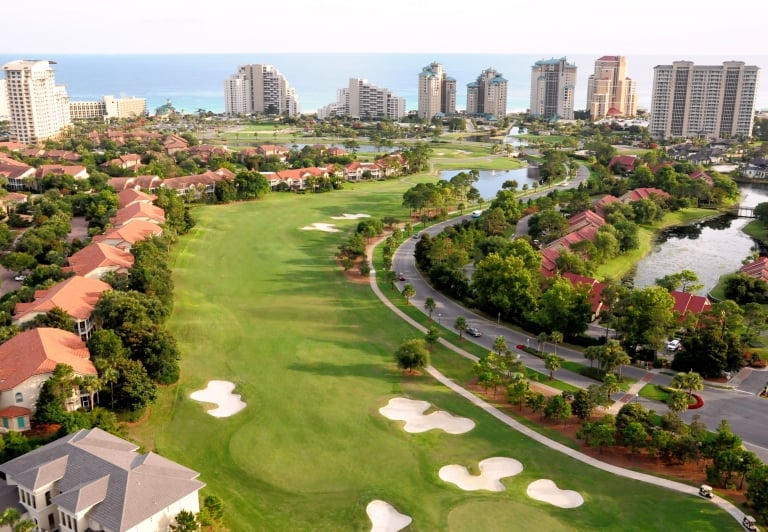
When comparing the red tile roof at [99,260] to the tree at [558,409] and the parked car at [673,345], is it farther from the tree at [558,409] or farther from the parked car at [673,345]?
the parked car at [673,345]

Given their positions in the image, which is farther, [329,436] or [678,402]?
[678,402]

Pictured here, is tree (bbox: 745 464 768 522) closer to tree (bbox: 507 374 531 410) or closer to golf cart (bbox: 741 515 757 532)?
golf cart (bbox: 741 515 757 532)

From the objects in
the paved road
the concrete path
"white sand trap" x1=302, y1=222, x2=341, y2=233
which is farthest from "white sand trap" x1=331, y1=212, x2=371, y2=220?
the concrete path

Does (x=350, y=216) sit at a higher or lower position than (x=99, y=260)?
lower

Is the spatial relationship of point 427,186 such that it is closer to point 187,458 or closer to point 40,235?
point 40,235

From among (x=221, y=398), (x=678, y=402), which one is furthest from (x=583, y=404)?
(x=221, y=398)

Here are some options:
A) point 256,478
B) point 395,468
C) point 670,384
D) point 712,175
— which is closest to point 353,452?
point 395,468

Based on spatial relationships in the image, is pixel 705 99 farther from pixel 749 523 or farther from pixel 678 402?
pixel 749 523
